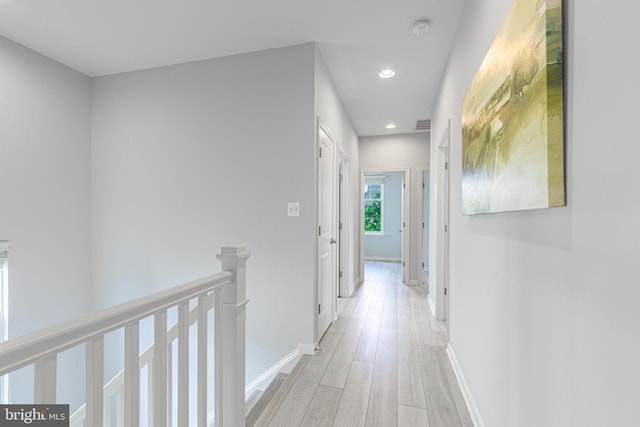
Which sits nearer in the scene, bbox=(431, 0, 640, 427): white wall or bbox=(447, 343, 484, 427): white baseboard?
bbox=(431, 0, 640, 427): white wall

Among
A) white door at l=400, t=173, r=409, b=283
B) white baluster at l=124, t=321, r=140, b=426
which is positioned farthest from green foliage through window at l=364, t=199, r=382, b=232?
white baluster at l=124, t=321, r=140, b=426

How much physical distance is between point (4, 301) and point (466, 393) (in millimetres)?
3679

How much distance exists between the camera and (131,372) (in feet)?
2.98

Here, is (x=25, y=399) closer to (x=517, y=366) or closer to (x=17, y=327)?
(x=17, y=327)

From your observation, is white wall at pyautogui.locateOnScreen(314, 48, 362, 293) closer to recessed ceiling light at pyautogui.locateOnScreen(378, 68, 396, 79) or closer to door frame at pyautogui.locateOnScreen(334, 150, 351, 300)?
door frame at pyautogui.locateOnScreen(334, 150, 351, 300)

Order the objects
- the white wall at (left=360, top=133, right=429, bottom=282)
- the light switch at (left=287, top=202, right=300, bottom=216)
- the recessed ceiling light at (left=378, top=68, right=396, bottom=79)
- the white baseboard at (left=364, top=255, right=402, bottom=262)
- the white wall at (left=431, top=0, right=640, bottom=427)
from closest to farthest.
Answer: the white wall at (left=431, top=0, right=640, bottom=427), the light switch at (left=287, top=202, right=300, bottom=216), the recessed ceiling light at (left=378, top=68, right=396, bottom=79), the white wall at (left=360, top=133, right=429, bottom=282), the white baseboard at (left=364, top=255, right=402, bottom=262)

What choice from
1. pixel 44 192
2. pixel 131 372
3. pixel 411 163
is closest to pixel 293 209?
pixel 131 372

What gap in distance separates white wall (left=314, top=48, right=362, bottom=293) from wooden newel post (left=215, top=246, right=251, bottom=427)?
167 centimetres

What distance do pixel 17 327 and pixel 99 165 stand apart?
1658 mm

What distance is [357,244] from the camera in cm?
506

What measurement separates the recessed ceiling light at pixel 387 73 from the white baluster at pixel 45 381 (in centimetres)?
325

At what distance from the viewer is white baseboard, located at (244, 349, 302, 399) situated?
2.47 metres

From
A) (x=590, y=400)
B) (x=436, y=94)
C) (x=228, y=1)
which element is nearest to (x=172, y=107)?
(x=228, y=1)

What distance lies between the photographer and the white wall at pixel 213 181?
2.55 metres
